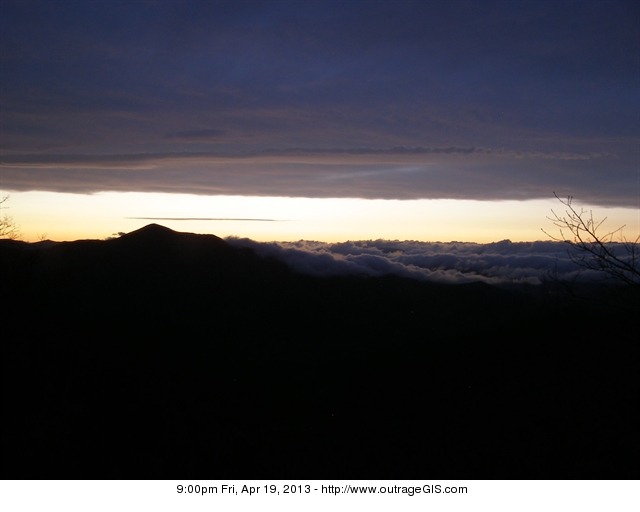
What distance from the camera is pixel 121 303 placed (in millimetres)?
73625

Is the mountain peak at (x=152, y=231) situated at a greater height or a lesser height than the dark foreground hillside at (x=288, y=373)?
greater

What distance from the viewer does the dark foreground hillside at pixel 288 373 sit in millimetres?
11273

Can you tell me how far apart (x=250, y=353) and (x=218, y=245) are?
64.7 m

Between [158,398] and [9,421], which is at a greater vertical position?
[9,421]

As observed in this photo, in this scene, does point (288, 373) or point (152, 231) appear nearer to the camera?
point (288, 373)

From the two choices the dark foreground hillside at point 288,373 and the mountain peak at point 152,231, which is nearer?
the dark foreground hillside at point 288,373

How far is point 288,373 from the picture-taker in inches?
2010

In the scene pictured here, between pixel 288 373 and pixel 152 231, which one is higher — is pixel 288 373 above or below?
below

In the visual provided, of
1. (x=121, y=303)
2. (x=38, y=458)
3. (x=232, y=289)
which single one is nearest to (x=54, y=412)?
(x=38, y=458)

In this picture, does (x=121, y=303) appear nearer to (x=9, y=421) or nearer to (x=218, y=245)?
(x=218, y=245)

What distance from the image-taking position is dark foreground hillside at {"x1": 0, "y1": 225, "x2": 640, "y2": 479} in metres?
11.3

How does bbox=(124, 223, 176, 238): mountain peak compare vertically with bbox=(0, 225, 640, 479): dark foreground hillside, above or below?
above

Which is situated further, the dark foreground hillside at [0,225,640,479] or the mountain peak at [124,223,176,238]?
the mountain peak at [124,223,176,238]

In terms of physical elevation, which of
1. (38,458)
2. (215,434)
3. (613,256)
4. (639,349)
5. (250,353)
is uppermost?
(613,256)
